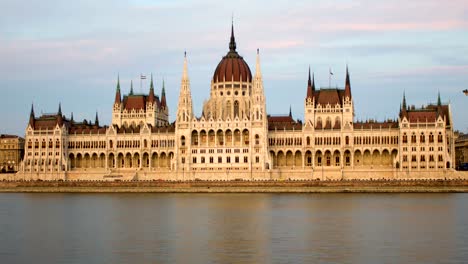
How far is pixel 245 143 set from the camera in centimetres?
12688

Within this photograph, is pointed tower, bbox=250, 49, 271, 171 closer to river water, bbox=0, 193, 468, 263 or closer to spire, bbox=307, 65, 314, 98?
spire, bbox=307, 65, 314, 98

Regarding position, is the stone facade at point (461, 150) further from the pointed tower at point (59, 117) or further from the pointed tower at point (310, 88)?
the pointed tower at point (59, 117)

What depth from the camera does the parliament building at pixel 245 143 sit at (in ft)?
403

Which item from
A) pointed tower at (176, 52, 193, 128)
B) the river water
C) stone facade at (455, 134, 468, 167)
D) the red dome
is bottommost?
the river water

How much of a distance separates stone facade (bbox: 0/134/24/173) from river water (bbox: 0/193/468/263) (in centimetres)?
6173

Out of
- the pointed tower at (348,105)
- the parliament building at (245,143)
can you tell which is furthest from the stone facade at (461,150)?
the pointed tower at (348,105)

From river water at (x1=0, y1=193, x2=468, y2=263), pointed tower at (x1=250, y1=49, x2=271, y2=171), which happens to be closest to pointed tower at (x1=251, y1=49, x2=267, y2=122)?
pointed tower at (x1=250, y1=49, x2=271, y2=171)

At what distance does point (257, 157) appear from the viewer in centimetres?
12562

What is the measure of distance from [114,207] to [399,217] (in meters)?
29.9

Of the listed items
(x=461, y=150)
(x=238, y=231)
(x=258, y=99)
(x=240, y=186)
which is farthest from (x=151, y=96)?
(x=238, y=231)

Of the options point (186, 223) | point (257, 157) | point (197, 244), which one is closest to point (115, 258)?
point (197, 244)

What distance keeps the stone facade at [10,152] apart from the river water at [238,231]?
61.7 meters

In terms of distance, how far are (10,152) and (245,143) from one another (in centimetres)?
5074

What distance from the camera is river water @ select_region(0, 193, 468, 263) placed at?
47.2 metres
